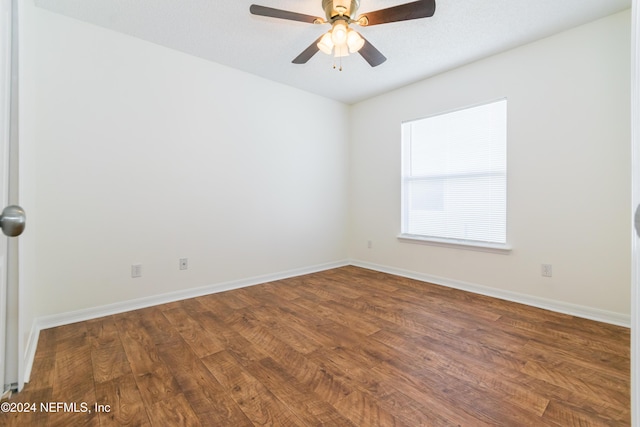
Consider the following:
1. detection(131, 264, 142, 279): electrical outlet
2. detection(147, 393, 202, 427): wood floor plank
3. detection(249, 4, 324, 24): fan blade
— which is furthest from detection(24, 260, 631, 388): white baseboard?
detection(249, 4, 324, 24): fan blade

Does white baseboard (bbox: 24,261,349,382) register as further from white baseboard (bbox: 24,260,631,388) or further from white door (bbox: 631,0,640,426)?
white door (bbox: 631,0,640,426)

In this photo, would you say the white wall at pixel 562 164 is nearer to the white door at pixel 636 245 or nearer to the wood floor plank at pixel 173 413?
the white door at pixel 636 245

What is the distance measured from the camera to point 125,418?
1.32m

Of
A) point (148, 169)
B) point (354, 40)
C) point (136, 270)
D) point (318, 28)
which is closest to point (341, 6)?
point (354, 40)

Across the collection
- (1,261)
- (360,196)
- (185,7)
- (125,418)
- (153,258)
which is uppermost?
(185,7)

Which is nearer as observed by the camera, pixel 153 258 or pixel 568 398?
pixel 568 398

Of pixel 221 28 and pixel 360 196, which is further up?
pixel 221 28

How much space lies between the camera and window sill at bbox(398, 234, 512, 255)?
2.95 metres

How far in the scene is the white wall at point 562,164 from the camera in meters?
2.30

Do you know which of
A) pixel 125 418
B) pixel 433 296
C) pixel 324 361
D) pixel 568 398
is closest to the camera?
pixel 125 418

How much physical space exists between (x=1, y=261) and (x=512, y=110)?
12.4ft

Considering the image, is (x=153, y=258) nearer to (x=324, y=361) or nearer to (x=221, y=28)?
(x=324, y=361)

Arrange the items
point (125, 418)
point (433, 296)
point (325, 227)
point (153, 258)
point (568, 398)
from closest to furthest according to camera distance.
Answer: point (125, 418) < point (568, 398) < point (153, 258) < point (433, 296) < point (325, 227)

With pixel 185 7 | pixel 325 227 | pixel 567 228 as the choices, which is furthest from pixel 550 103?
pixel 185 7
